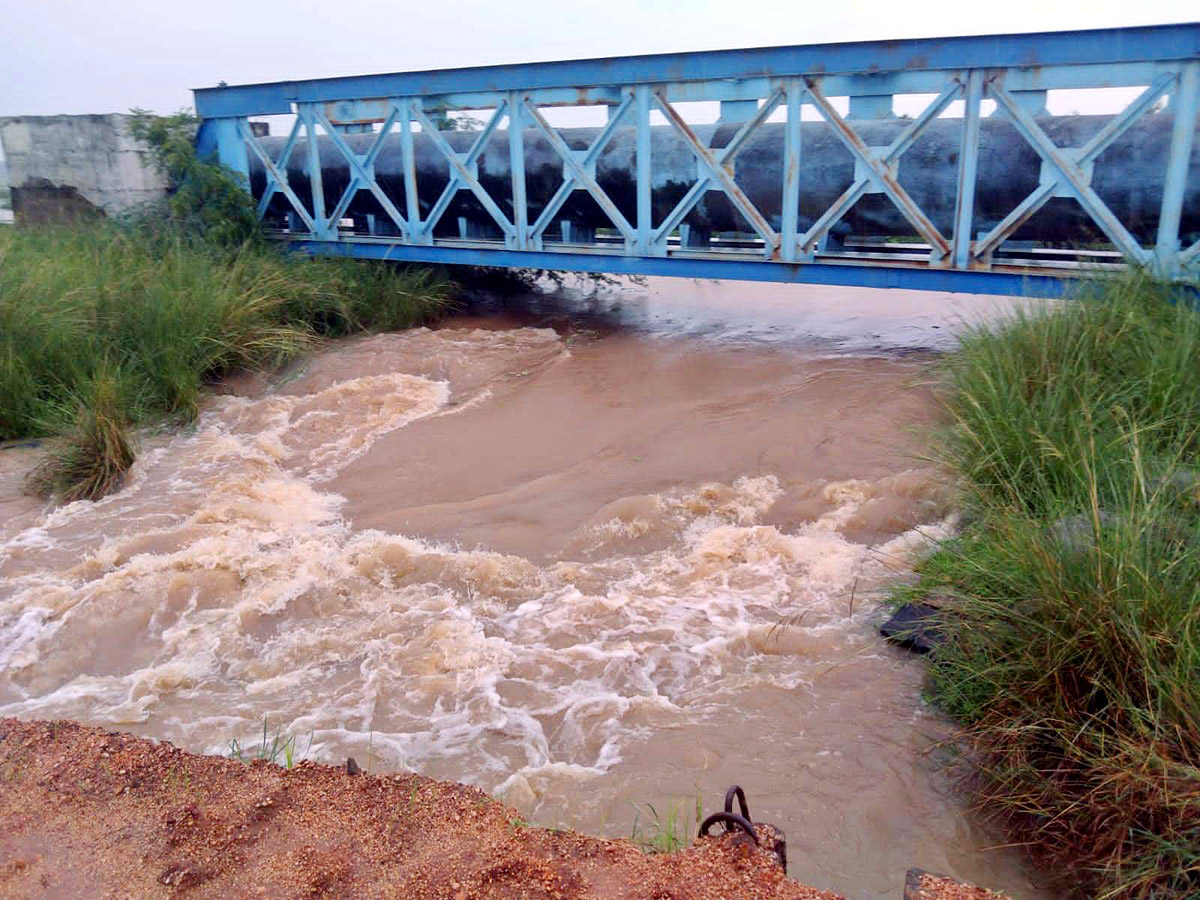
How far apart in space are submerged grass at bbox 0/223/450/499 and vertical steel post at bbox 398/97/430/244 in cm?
49

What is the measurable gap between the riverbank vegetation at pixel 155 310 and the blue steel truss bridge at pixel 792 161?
51 centimetres

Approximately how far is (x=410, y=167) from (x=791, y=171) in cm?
374

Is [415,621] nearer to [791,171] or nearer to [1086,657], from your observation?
[1086,657]

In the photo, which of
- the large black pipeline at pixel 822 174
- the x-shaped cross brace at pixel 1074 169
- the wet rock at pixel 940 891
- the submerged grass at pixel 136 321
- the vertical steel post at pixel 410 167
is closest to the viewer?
the wet rock at pixel 940 891

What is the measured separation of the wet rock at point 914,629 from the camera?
11.8 feet

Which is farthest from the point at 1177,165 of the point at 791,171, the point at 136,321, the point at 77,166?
the point at 77,166

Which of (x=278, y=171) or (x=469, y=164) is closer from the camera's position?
(x=469, y=164)

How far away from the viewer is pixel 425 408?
733 centimetres

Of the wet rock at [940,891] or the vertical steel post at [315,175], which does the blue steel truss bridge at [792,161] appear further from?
the wet rock at [940,891]

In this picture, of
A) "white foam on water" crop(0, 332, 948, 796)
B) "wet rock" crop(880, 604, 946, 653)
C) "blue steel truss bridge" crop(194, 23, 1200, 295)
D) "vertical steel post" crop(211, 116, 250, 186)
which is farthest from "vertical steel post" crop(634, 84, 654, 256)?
"wet rock" crop(880, 604, 946, 653)

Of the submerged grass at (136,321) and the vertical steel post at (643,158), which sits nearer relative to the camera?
the submerged grass at (136,321)

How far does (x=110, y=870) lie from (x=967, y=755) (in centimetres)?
252

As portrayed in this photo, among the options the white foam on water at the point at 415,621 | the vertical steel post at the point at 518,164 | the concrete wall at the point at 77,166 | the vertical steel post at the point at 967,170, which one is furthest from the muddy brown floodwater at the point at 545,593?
the concrete wall at the point at 77,166

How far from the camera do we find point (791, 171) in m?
7.11
